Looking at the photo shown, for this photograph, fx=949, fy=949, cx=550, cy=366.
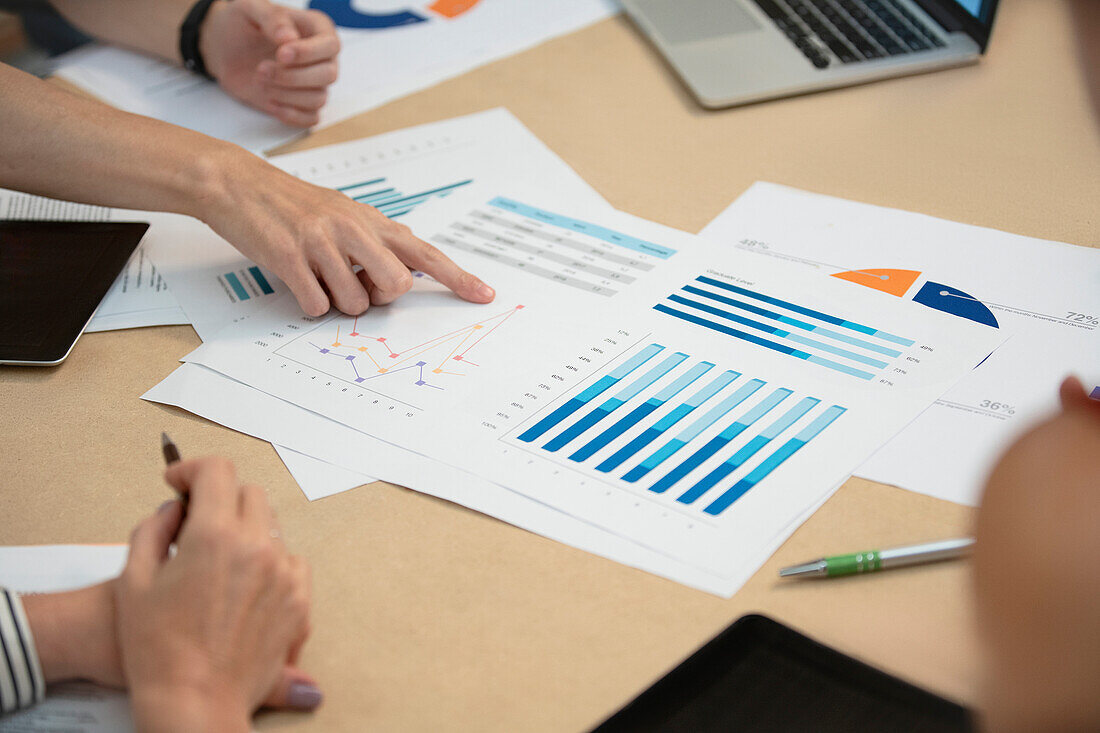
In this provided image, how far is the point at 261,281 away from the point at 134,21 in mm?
616

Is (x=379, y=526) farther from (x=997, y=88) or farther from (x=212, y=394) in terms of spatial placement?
(x=997, y=88)

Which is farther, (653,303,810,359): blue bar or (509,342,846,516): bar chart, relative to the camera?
(653,303,810,359): blue bar

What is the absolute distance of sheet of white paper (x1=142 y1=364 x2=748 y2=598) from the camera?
62 centimetres

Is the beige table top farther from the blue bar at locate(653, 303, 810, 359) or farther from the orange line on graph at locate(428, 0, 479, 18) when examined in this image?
the orange line on graph at locate(428, 0, 479, 18)

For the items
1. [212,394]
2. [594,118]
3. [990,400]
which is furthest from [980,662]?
[594,118]

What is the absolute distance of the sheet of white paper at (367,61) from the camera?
121 cm

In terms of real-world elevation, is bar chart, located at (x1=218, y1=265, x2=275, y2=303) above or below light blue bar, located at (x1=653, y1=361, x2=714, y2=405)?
below

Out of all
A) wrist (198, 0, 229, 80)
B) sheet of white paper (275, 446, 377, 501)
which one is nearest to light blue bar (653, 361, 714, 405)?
sheet of white paper (275, 446, 377, 501)

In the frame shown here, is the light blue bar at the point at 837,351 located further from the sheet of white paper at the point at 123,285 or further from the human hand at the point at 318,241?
the sheet of white paper at the point at 123,285

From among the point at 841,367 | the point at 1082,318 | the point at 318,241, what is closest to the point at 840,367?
the point at 841,367

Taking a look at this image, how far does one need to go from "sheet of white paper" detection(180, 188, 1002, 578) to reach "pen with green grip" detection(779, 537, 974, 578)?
35 mm

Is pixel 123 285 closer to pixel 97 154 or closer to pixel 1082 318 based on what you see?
pixel 97 154

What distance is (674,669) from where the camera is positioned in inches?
22.4

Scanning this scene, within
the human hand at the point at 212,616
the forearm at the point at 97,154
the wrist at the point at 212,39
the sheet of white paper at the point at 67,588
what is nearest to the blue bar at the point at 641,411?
the human hand at the point at 212,616
